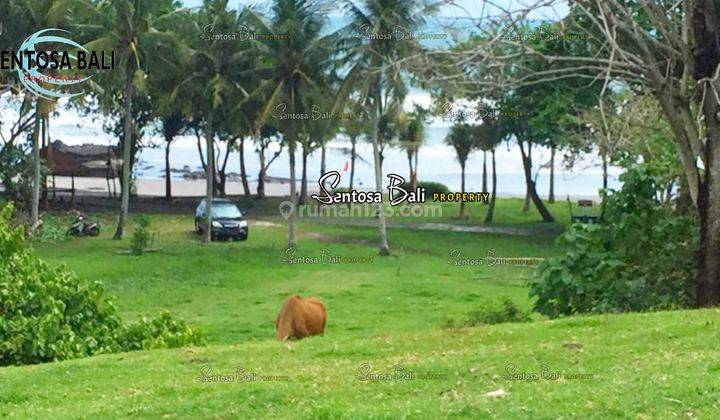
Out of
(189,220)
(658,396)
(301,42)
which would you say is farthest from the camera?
(189,220)

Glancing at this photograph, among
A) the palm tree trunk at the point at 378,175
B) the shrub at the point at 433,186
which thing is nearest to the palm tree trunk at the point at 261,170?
the shrub at the point at 433,186

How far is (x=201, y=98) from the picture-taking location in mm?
38969

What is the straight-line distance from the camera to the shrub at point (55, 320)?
1394 centimetres

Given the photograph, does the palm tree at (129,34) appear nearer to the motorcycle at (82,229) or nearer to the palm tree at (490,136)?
the motorcycle at (82,229)

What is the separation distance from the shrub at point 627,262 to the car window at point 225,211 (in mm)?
26973

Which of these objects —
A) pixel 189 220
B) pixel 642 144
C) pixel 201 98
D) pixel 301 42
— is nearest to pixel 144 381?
pixel 642 144

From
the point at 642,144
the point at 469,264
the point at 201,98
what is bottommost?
the point at 469,264

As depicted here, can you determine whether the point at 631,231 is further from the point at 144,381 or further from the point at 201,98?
the point at 201,98

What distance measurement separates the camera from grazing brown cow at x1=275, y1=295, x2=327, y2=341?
1421 centimetres

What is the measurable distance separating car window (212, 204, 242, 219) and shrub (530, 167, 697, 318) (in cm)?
2697

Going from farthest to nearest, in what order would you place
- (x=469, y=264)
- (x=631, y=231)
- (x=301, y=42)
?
(x=301, y=42) → (x=469, y=264) → (x=631, y=231)

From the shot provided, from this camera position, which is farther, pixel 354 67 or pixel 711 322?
pixel 354 67

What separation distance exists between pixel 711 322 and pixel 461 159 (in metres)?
39.1

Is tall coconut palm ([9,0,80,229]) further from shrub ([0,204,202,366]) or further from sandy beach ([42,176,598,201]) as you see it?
sandy beach ([42,176,598,201])
